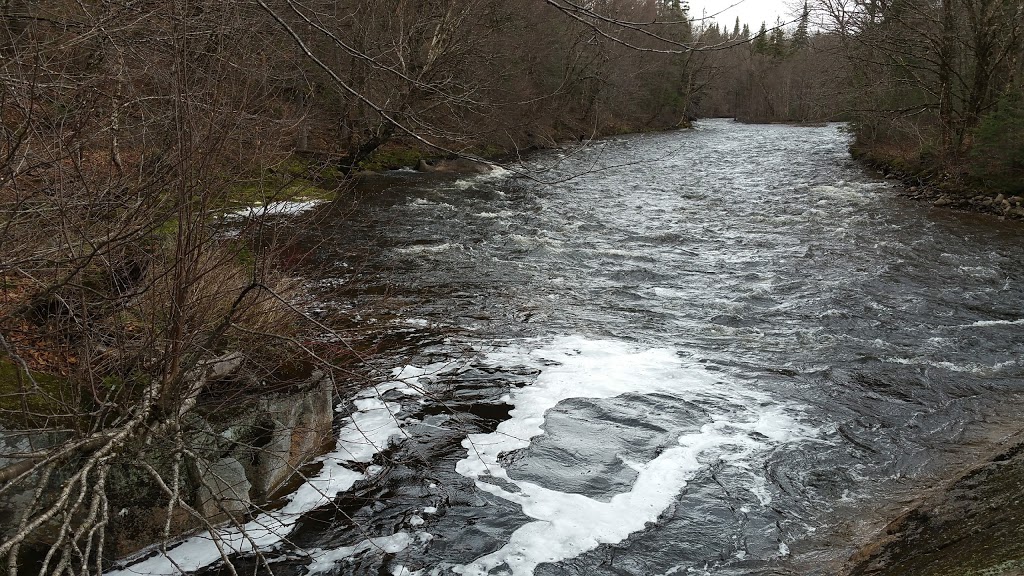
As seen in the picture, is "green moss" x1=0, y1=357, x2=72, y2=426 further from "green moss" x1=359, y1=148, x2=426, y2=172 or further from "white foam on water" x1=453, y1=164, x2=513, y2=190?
"green moss" x1=359, y1=148, x2=426, y2=172

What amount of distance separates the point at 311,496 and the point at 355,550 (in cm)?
74

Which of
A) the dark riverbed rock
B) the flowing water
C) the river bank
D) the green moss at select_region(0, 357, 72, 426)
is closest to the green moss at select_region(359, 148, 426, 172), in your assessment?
the flowing water

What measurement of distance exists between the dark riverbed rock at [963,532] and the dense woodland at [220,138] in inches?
103

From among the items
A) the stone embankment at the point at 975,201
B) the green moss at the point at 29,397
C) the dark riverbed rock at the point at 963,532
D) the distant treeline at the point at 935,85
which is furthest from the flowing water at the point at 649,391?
the distant treeline at the point at 935,85

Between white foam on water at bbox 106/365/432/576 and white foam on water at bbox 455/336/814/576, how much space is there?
0.80m

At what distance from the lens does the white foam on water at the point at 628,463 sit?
4707 millimetres

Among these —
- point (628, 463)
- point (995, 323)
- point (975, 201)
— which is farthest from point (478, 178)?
point (628, 463)

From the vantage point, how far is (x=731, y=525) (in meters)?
4.77

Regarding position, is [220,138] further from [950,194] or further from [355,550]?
[950,194]

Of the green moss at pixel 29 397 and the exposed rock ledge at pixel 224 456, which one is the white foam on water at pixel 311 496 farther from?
the green moss at pixel 29 397

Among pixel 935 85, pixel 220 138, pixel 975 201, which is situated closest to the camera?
pixel 220 138

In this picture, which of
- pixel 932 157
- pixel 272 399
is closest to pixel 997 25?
pixel 932 157

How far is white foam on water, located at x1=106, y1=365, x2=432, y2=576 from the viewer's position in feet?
13.9

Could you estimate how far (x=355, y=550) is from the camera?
4.50 metres
